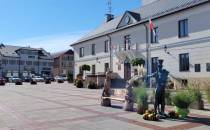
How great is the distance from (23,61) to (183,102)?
86286 millimetres

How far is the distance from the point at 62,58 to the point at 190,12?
7176 cm

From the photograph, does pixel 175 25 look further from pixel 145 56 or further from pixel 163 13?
pixel 145 56

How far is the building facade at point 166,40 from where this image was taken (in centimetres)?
2522

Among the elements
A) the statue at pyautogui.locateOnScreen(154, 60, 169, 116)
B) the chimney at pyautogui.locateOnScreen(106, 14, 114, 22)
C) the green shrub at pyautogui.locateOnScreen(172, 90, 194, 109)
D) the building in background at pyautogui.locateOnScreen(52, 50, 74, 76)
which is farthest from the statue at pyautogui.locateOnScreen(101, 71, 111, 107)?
the building in background at pyautogui.locateOnScreen(52, 50, 74, 76)

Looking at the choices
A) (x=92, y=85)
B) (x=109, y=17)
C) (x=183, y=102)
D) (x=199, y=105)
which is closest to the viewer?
(x=183, y=102)

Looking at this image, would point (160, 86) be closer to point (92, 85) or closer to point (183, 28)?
point (183, 28)

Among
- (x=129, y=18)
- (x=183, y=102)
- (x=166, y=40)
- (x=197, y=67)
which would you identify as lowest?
(x=183, y=102)

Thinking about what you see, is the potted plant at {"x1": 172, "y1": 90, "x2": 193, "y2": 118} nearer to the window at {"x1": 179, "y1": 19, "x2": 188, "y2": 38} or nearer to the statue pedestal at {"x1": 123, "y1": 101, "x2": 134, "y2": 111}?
the statue pedestal at {"x1": 123, "y1": 101, "x2": 134, "y2": 111}

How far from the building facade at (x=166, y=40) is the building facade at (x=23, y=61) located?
5463 cm

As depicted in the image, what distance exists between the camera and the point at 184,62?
88.4ft

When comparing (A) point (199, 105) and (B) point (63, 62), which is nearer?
(A) point (199, 105)

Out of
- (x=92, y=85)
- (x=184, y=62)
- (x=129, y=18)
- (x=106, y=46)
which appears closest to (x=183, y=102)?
(x=184, y=62)

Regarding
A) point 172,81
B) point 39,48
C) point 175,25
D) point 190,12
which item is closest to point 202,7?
point 190,12

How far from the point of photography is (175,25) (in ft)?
91.1
